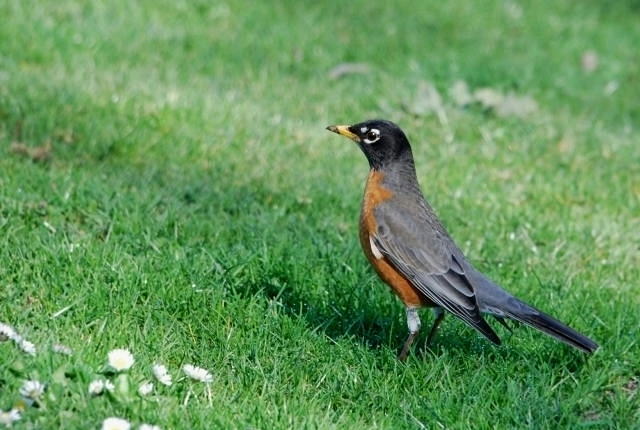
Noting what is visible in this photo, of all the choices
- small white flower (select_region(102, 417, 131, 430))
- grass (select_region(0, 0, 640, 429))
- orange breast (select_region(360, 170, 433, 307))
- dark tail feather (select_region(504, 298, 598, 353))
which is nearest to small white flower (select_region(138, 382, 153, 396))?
grass (select_region(0, 0, 640, 429))

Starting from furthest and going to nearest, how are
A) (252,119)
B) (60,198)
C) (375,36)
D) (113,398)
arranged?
(375,36), (252,119), (60,198), (113,398)

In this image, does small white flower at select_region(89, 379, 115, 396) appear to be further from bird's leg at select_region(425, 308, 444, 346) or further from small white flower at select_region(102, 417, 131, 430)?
bird's leg at select_region(425, 308, 444, 346)

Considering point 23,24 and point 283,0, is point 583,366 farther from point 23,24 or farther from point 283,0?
point 283,0

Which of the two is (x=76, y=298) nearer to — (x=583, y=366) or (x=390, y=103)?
(x=583, y=366)

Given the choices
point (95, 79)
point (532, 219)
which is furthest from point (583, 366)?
point (95, 79)

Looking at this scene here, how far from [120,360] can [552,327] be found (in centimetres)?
182

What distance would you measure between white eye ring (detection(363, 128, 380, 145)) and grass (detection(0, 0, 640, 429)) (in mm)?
702

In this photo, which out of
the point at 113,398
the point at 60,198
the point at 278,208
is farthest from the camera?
the point at 278,208

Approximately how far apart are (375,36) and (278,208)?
423cm

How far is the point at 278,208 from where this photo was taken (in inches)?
242

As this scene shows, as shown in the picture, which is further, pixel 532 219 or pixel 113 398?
pixel 532 219

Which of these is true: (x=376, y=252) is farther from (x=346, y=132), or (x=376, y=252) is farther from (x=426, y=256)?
(x=346, y=132)

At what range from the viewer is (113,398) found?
12.0ft

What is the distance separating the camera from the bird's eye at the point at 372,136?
5.12 m
